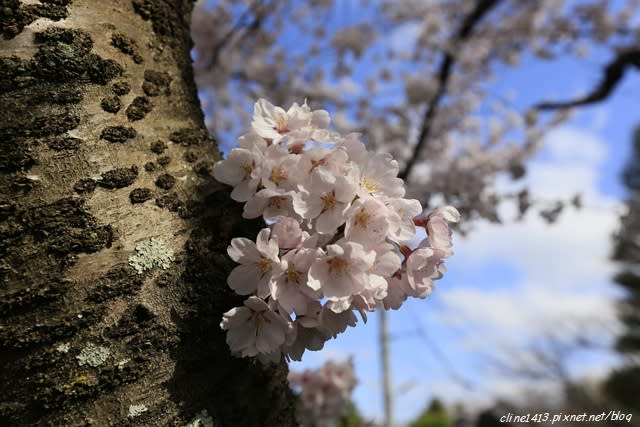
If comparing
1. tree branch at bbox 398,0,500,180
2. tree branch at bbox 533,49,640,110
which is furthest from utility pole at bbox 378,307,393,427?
tree branch at bbox 533,49,640,110

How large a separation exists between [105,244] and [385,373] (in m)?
7.60

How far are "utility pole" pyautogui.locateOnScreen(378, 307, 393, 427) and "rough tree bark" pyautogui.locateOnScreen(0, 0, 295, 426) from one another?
21.8 ft

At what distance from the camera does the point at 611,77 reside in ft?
13.3

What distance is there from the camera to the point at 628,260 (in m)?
20.5

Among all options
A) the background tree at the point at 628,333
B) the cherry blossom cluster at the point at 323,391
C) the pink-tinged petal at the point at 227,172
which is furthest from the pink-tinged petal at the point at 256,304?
the background tree at the point at 628,333

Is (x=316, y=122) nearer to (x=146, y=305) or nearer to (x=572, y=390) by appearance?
(x=146, y=305)

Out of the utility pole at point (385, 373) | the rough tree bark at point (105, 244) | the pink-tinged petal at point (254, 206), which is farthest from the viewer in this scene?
the utility pole at point (385, 373)

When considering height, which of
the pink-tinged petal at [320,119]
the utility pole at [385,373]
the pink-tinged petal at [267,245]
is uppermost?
the pink-tinged petal at [320,119]

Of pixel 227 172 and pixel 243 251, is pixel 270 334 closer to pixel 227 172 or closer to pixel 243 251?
pixel 243 251

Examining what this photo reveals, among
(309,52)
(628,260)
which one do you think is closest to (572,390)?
(628,260)

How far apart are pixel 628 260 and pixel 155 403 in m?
24.0

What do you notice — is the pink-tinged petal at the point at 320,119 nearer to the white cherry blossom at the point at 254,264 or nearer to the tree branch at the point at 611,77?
→ the white cherry blossom at the point at 254,264

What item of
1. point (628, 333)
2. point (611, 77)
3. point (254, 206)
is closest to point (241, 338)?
point (254, 206)

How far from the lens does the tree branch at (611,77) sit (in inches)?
141
